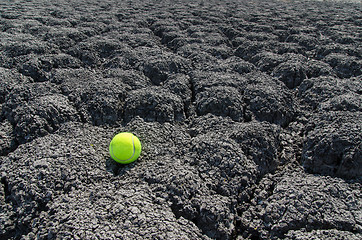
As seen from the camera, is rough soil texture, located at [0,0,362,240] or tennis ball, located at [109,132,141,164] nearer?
rough soil texture, located at [0,0,362,240]

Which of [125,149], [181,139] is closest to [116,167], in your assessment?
[125,149]

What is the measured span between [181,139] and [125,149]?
1.34 ft

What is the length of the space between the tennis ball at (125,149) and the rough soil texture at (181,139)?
55 mm

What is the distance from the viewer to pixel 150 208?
122 cm

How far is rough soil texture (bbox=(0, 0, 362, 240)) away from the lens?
1225 mm

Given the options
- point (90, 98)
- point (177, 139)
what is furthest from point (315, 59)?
point (90, 98)

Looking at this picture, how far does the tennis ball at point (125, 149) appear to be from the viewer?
147 centimetres

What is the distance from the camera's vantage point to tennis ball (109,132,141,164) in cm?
147

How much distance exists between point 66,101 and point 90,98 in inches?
6.9

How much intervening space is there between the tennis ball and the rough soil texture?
0.05 meters

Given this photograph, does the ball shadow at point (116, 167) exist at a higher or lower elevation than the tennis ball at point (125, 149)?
lower

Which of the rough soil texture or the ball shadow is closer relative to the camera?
the rough soil texture

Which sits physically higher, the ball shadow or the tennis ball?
the tennis ball

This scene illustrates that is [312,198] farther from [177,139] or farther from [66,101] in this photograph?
[66,101]
